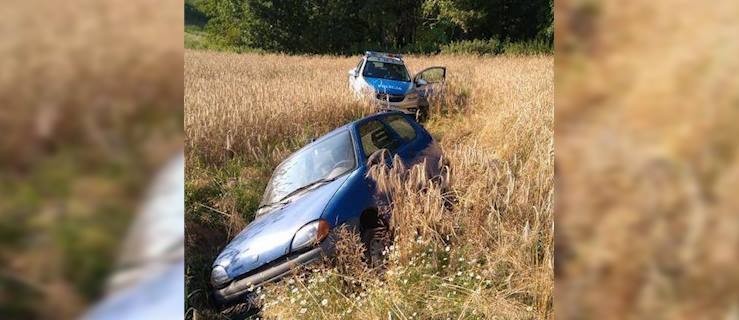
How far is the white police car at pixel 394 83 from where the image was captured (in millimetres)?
2258

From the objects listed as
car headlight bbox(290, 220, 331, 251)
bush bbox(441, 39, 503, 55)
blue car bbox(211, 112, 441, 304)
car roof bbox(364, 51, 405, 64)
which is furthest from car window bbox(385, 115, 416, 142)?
car headlight bbox(290, 220, 331, 251)

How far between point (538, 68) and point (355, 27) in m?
0.78

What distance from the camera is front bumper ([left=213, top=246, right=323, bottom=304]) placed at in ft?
6.74

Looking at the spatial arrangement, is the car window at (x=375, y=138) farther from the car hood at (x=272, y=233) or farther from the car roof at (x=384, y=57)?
the car roof at (x=384, y=57)

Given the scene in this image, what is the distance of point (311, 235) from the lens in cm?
207

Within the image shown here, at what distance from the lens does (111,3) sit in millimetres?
1384

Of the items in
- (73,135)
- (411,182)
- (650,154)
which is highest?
(650,154)

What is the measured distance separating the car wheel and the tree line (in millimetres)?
773

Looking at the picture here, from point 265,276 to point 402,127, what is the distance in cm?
86

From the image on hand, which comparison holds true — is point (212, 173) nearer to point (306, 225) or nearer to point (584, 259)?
point (306, 225)

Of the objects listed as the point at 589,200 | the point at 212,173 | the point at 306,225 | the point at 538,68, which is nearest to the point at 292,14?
the point at 212,173

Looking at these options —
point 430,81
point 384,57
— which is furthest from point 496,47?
point 384,57

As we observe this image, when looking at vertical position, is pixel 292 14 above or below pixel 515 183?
above

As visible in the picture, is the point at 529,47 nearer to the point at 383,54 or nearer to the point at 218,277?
the point at 383,54
